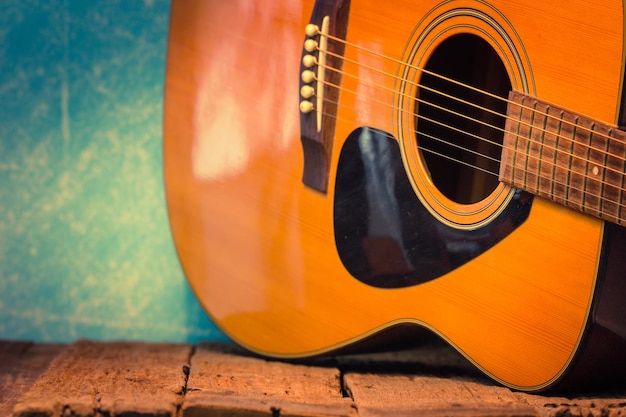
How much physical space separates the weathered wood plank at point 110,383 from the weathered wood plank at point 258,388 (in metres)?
0.03

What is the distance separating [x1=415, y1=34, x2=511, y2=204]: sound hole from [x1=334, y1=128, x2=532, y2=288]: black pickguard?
0.26 ft

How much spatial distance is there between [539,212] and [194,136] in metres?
0.66

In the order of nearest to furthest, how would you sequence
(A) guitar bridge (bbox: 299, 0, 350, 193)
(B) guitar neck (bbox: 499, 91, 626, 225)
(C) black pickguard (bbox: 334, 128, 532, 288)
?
1. (B) guitar neck (bbox: 499, 91, 626, 225)
2. (C) black pickguard (bbox: 334, 128, 532, 288)
3. (A) guitar bridge (bbox: 299, 0, 350, 193)

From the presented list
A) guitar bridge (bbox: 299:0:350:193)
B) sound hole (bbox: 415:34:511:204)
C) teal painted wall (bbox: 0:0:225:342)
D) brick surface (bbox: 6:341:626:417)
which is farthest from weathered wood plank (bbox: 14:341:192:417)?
sound hole (bbox: 415:34:511:204)

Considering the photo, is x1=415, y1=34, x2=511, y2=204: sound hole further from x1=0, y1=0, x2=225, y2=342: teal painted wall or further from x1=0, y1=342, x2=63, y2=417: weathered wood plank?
x1=0, y1=342, x2=63, y2=417: weathered wood plank

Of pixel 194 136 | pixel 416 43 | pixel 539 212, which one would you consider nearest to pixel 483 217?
pixel 539 212

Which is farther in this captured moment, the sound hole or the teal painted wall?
the teal painted wall

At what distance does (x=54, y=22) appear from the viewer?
1.48m

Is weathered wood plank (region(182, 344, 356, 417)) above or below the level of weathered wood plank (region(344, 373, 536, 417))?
below

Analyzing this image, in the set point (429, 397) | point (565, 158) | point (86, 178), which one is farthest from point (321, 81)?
point (86, 178)

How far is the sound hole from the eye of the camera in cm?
115

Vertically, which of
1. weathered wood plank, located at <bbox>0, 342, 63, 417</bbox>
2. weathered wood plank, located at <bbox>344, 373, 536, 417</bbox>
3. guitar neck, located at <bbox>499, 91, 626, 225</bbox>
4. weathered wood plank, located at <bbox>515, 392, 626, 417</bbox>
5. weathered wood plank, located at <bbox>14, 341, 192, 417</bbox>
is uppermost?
guitar neck, located at <bbox>499, 91, 626, 225</bbox>

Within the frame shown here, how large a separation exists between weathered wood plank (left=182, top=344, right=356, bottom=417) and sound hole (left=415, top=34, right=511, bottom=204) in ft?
1.27

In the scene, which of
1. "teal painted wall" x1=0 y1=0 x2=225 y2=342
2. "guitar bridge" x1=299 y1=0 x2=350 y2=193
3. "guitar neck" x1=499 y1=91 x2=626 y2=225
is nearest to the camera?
"guitar neck" x1=499 y1=91 x2=626 y2=225
